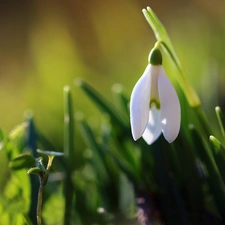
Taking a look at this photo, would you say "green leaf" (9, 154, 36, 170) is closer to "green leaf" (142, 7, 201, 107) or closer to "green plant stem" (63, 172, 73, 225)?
"green plant stem" (63, 172, 73, 225)

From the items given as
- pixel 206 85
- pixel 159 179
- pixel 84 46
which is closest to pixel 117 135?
pixel 159 179

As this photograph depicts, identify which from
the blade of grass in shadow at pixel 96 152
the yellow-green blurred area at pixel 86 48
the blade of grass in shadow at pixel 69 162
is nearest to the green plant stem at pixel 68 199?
the blade of grass in shadow at pixel 69 162

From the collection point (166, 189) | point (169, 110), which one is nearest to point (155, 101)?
point (169, 110)

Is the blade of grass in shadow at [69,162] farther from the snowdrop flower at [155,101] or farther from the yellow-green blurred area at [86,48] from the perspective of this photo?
the yellow-green blurred area at [86,48]

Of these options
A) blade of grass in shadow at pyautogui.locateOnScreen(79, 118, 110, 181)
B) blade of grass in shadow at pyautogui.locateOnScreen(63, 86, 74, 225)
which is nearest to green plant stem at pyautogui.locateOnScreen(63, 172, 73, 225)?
blade of grass in shadow at pyautogui.locateOnScreen(63, 86, 74, 225)

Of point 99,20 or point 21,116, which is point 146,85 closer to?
point 21,116

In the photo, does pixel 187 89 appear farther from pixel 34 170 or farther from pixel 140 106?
pixel 34 170
